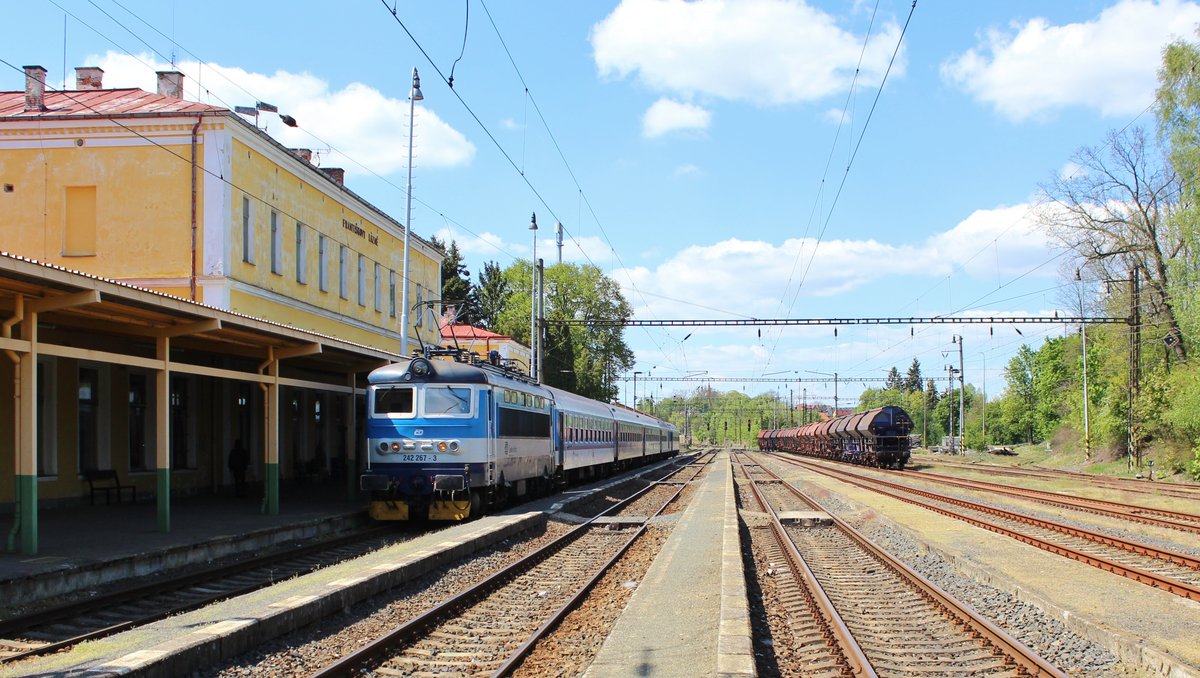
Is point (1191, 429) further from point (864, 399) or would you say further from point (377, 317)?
point (864, 399)

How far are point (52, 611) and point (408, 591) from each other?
11.5 ft

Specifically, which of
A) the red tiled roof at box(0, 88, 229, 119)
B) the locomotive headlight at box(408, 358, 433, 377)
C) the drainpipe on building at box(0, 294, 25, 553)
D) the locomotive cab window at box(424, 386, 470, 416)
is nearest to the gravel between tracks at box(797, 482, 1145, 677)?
the locomotive cab window at box(424, 386, 470, 416)

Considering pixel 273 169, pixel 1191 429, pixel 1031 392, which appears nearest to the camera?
pixel 273 169

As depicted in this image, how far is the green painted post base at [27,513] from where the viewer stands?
1145cm

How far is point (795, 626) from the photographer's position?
916 centimetres

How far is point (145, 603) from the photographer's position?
1007cm

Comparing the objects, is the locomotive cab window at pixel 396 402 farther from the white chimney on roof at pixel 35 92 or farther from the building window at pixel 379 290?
the building window at pixel 379 290

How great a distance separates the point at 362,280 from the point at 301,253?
539 cm

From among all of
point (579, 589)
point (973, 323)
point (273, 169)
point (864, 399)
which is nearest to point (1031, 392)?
point (864, 399)

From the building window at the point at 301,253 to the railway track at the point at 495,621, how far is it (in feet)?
51.9

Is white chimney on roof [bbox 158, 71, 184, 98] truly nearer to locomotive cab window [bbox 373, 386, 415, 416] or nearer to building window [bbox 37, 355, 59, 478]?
building window [bbox 37, 355, 59, 478]

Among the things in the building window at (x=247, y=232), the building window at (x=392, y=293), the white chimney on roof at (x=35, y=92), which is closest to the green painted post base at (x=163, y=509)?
the building window at (x=247, y=232)

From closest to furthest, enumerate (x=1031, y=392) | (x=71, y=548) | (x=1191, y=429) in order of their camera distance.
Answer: (x=71, y=548), (x=1191, y=429), (x=1031, y=392)

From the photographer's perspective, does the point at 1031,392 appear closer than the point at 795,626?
No
